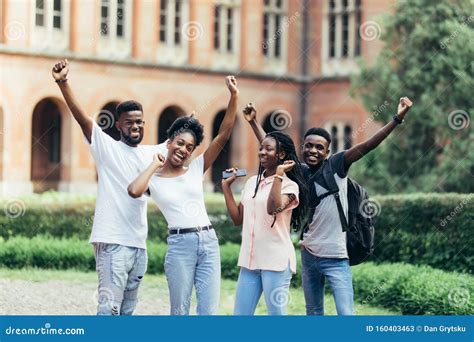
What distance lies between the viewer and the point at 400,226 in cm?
944

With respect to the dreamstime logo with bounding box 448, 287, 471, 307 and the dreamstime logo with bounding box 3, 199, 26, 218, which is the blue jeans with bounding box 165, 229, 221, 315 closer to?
the dreamstime logo with bounding box 448, 287, 471, 307

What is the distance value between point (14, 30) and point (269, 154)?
1113 cm

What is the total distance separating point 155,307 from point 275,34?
11.8 metres

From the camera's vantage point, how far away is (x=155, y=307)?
822cm

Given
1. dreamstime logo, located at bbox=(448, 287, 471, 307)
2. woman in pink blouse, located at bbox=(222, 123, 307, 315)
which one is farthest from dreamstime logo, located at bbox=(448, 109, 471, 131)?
woman in pink blouse, located at bbox=(222, 123, 307, 315)

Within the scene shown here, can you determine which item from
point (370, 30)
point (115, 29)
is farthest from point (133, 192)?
point (370, 30)

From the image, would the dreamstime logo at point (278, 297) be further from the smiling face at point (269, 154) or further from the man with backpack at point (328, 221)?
the smiling face at point (269, 154)

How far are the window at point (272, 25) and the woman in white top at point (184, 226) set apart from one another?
46.7 ft

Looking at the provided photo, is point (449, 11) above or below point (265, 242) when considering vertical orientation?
above

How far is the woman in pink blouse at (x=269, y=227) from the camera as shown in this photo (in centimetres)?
556

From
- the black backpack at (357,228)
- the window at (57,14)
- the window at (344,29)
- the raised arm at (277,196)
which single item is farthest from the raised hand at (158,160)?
the window at (344,29)

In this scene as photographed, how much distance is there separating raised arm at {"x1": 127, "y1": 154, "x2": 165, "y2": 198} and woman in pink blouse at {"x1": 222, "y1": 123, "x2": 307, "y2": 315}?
1.46ft

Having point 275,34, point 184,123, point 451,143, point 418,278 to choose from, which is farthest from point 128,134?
point 275,34
